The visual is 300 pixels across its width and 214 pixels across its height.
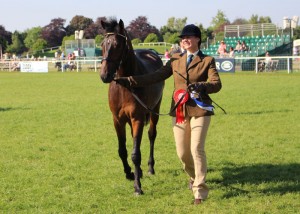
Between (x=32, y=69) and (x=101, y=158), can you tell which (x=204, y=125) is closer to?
(x=101, y=158)

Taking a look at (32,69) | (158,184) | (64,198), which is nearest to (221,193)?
(158,184)

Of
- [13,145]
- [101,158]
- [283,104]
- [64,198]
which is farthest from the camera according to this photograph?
[283,104]

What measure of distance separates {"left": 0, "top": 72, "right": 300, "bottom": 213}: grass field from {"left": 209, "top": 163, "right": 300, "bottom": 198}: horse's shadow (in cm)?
1

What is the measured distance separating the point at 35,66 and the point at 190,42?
1566 inches

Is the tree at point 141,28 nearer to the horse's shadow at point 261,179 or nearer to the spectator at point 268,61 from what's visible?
the spectator at point 268,61

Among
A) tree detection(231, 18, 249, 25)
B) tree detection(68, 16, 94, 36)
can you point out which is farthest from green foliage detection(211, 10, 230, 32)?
tree detection(68, 16, 94, 36)

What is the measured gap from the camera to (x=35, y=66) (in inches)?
1703

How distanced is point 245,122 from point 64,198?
22.4 ft

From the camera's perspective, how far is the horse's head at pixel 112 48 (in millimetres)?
5359

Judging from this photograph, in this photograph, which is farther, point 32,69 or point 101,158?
point 32,69

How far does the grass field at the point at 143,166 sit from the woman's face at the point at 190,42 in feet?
6.27

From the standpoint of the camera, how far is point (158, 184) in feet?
21.0

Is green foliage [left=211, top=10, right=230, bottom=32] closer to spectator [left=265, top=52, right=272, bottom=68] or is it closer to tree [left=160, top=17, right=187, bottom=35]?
tree [left=160, top=17, right=187, bottom=35]

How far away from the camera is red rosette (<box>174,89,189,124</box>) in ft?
17.9
